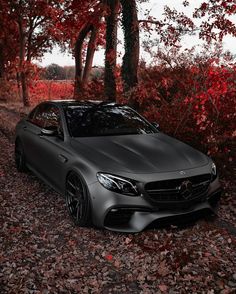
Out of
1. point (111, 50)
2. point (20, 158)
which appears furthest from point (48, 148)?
point (111, 50)

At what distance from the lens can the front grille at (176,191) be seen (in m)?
4.60

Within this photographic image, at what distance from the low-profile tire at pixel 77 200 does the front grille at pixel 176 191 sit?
85 centimetres

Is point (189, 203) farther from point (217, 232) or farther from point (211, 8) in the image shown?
point (211, 8)

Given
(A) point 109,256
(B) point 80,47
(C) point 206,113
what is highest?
(B) point 80,47

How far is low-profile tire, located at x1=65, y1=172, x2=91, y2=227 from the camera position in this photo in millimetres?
4852

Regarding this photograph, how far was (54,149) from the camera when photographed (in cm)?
Answer: 585

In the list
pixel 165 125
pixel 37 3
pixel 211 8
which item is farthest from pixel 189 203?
pixel 37 3

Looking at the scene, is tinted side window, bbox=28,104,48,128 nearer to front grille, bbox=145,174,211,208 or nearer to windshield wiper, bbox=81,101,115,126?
windshield wiper, bbox=81,101,115,126

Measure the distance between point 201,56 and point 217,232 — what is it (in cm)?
571

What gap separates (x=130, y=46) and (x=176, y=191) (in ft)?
22.7

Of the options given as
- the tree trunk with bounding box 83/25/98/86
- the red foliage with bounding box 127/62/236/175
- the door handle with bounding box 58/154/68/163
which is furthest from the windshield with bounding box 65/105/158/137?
the tree trunk with bounding box 83/25/98/86

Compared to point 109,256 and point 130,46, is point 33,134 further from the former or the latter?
point 130,46

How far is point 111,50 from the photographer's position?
12.6m

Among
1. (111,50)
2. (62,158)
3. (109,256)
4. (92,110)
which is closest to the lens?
(109,256)
